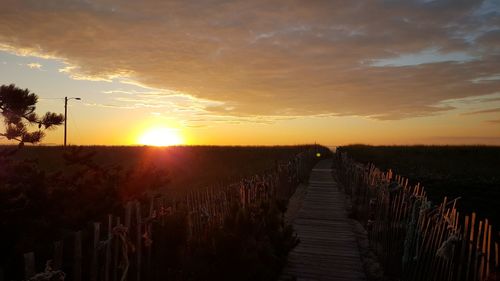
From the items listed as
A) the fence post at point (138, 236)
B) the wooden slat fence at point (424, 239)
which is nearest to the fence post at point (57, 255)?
the fence post at point (138, 236)

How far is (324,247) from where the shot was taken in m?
9.52

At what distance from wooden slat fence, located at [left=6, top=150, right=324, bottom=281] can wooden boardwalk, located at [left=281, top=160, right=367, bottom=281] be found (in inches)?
67.6

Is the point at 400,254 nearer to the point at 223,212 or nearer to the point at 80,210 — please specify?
the point at 223,212

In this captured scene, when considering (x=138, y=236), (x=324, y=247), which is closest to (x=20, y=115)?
(x=138, y=236)

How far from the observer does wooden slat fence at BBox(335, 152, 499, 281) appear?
449 centimetres

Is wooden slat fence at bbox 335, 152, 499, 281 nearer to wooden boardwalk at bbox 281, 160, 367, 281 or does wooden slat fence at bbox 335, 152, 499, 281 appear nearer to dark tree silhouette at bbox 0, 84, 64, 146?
wooden boardwalk at bbox 281, 160, 367, 281

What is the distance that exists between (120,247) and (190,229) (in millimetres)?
2215

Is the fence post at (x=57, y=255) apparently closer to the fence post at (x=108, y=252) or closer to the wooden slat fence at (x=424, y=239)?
the fence post at (x=108, y=252)

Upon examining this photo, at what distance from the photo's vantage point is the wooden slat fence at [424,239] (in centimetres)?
449

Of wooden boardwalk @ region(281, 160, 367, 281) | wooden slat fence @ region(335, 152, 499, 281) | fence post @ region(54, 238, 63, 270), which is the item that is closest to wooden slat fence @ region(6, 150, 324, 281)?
fence post @ region(54, 238, 63, 270)

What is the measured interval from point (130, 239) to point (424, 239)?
422cm

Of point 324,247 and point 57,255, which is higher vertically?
point 57,255

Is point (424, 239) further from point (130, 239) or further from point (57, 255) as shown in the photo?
point (57, 255)

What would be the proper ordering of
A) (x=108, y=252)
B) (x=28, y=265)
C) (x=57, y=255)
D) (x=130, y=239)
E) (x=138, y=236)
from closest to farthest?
(x=28, y=265), (x=57, y=255), (x=108, y=252), (x=130, y=239), (x=138, y=236)
